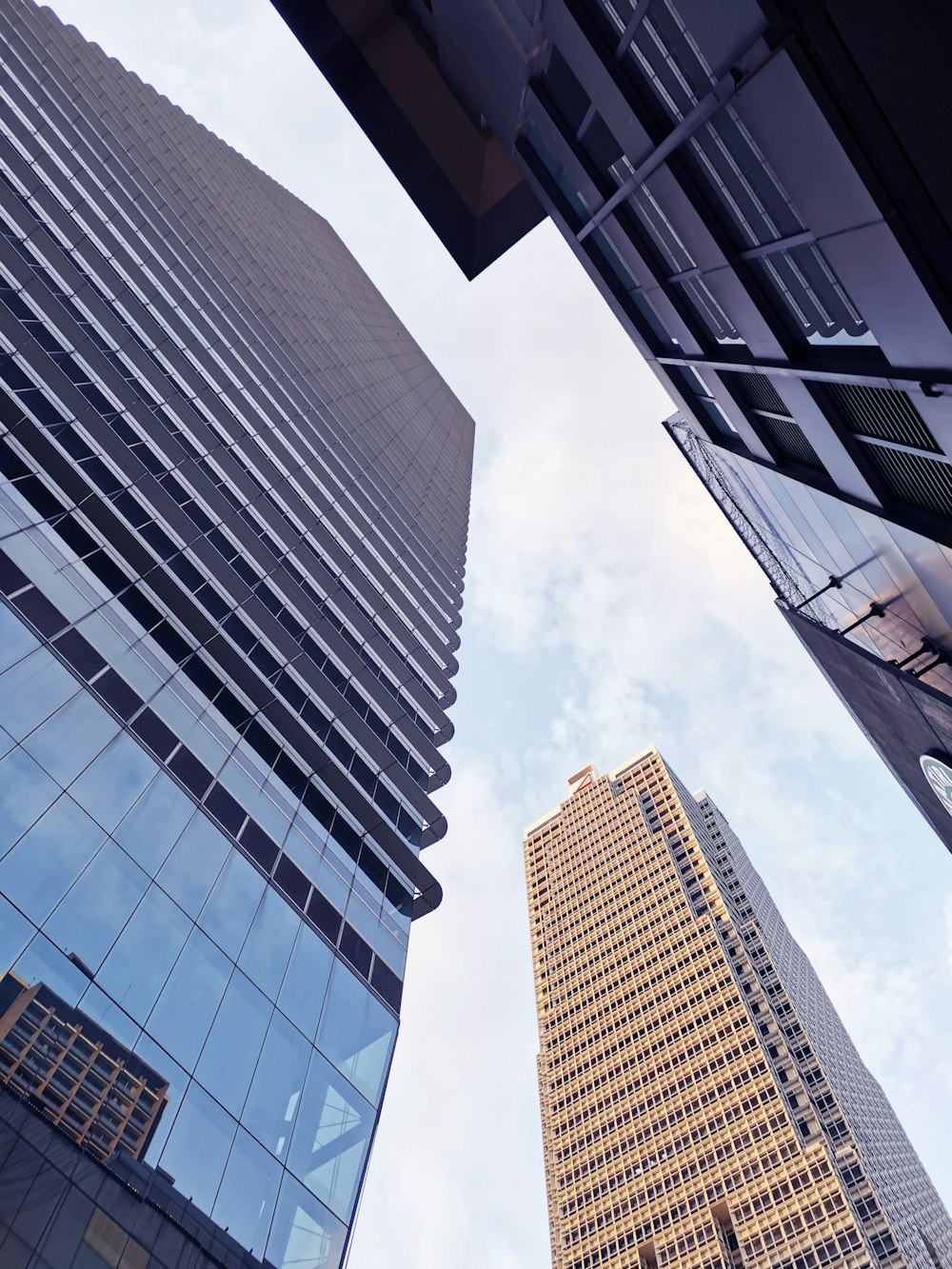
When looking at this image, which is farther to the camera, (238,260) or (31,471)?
(238,260)

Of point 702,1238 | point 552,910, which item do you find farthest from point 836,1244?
point 552,910

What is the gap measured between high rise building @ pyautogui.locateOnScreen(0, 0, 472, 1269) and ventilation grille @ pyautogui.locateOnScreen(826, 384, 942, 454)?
14766 millimetres

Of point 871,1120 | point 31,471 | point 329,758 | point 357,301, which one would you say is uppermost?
point 357,301

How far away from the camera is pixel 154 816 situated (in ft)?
59.9

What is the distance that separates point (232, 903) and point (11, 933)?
632 cm

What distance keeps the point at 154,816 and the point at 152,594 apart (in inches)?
285

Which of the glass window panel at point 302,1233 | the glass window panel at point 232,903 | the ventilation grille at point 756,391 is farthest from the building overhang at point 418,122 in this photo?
the glass window panel at point 302,1233

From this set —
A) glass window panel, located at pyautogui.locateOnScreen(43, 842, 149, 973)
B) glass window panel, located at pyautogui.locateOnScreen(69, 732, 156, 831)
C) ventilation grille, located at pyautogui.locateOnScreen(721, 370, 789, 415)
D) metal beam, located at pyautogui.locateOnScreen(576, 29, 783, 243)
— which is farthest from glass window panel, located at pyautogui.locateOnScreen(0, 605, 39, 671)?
ventilation grille, located at pyautogui.locateOnScreen(721, 370, 789, 415)

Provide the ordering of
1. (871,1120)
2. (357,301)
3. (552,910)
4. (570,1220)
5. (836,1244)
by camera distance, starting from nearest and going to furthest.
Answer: (357,301)
(836,1244)
(570,1220)
(871,1120)
(552,910)

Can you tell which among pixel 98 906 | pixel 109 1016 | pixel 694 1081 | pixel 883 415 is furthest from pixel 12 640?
pixel 694 1081

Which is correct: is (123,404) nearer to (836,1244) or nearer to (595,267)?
(595,267)

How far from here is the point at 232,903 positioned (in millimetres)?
19188

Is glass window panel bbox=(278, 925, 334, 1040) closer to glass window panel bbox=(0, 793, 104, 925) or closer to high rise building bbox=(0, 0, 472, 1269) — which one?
high rise building bbox=(0, 0, 472, 1269)

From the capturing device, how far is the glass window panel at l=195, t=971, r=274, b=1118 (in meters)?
15.9
